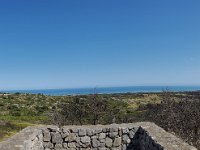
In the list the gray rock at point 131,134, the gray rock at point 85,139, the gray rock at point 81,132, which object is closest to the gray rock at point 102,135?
the gray rock at point 85,139

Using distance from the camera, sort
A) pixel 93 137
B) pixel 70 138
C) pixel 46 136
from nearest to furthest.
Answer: pixel 46 136
pixel 70 138
pixel 93 137

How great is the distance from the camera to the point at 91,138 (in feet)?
43.3

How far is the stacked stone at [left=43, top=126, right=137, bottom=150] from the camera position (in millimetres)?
13039

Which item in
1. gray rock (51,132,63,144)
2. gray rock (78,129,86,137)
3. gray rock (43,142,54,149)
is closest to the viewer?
gray rock (43,142,54,149)

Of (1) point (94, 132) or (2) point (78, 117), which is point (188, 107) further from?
(1) point (94, 132)

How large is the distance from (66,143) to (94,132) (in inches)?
42.6

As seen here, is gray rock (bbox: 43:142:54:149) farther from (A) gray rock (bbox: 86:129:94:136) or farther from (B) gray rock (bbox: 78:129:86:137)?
(A) gray rock (bbox: 86:129:94:136)

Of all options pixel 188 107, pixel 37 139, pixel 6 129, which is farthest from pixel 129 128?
pixel 6 129

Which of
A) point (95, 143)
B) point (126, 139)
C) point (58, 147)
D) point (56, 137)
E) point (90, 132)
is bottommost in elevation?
point (58, 147)

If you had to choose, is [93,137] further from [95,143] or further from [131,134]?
[131,134]

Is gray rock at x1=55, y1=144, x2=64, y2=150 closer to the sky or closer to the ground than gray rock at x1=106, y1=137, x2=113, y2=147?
closer to the ground

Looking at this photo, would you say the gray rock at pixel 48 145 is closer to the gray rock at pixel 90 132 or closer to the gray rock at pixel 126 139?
the gray rock at pixel 90 132

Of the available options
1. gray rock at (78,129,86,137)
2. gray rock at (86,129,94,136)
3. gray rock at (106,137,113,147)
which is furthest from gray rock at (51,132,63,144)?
gray rock at (106,137,113,147)

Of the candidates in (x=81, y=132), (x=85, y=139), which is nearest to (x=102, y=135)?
(x=85, y=139)
